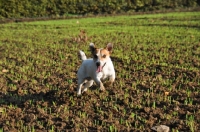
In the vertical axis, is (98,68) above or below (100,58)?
below

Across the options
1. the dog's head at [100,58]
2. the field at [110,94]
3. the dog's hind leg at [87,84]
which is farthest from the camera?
the dog's hind leg at [87,84]

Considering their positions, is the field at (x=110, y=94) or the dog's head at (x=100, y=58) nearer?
the field at (x=110, y=94)

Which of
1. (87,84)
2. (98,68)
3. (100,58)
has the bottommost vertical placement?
(87,84)

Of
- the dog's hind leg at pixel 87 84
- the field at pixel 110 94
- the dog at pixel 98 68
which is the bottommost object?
the field at pixel 110 94

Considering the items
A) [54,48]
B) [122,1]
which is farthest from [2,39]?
[122,1]

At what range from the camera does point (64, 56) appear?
11977 millimetres

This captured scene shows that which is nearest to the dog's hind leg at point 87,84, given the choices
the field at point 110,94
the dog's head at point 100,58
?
the field at point 110,94

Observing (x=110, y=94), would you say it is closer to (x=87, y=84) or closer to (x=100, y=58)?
(x=87, y=84)

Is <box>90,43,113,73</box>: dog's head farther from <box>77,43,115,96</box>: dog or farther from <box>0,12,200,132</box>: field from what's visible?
<box>0,12,200,132</box>: field

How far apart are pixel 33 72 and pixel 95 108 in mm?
4082

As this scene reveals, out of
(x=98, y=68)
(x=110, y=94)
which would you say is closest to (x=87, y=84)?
(x=110, y=94)

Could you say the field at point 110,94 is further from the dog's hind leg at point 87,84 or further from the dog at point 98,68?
the dog at point 98,68

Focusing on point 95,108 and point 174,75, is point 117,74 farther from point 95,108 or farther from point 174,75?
point 95,108

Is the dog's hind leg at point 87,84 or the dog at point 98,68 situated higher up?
the dog at point 98,68
